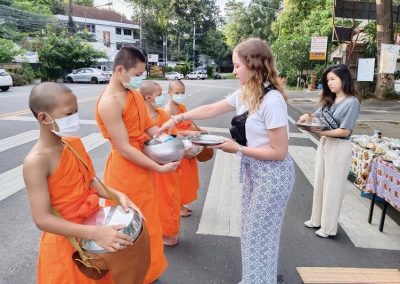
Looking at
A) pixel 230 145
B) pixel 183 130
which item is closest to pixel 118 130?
pixel 230 145

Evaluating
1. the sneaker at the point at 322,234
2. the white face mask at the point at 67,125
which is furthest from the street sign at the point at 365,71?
the white face mask at the point at 67,125

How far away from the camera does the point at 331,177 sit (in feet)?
12.6

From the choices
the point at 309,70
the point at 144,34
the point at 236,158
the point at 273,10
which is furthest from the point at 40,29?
the point at 236,158

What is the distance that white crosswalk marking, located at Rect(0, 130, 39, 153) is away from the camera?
772 centimetres

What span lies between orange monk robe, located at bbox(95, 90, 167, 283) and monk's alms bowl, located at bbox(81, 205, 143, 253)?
721mm

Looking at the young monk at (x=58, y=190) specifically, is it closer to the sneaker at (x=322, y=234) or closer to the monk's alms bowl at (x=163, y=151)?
the monk's alms bowl at (x=163, y=151)

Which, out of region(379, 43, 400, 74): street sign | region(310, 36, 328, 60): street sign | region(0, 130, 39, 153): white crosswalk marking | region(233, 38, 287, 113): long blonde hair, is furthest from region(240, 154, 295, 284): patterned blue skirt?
region(310, 36, 328, 60): street sign

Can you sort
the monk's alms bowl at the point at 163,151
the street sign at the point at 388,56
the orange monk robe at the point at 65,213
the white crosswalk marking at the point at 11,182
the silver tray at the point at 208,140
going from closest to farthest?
the orange monk robe at the point at 65,213, the silver tray at the point at 208,140, the monk's alms bowl at the point at 163,151, the white crosswalk marking at the point at 11,182, the street sign at the point at 388,56

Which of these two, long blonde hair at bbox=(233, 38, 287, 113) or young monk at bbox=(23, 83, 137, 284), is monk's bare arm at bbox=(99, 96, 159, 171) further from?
long blonde hair at bbox=(233, 38, 287, 113)

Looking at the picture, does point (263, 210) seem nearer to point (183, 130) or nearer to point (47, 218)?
point (47, 218)

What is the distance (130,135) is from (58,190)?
2.97 feet

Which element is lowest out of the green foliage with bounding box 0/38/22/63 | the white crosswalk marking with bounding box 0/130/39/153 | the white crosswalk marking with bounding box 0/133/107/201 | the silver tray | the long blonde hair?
the white crosswalk marking with bounding box 0/133/107/201

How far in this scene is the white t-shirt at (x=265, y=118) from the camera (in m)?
2.26

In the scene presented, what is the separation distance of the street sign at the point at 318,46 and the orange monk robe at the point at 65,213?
2094 cm
